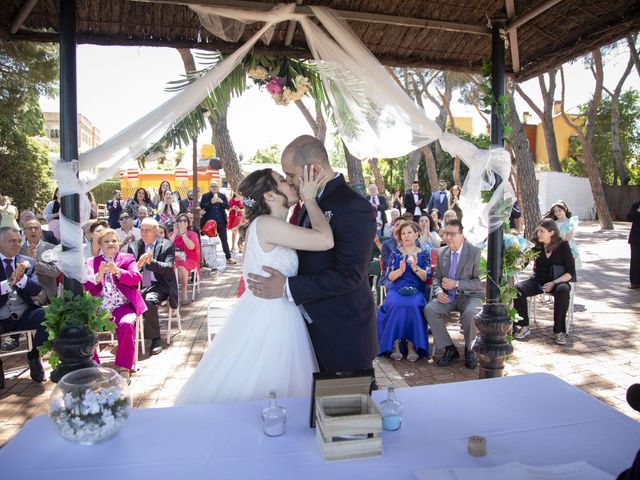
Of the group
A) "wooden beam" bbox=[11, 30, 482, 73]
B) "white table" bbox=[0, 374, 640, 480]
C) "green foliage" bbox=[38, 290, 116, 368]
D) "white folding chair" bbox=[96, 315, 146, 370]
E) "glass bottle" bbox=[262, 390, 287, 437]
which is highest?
"wooden beam" bbox=[11, 30, 482, 73]

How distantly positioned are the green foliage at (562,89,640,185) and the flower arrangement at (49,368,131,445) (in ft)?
90.8

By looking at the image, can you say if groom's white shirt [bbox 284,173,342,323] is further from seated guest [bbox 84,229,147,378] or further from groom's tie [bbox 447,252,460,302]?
groom's tie [bbox 447,252,460,302]

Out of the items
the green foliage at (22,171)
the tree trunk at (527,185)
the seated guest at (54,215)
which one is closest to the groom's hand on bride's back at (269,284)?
the seated guest at (54,215)

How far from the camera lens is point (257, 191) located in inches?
99.8

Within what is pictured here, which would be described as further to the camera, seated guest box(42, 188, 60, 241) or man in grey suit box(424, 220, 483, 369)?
seated guest box(42, 188, 60, 241)

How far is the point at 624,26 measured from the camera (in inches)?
132

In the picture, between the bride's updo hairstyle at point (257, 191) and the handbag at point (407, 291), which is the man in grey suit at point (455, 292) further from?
the bride's updo hairstyle at point (257, 191)

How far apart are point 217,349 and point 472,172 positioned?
208cm

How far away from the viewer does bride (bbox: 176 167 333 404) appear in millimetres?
2340

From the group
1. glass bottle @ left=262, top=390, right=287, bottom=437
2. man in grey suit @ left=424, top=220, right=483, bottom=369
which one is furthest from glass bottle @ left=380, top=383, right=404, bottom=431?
man in grey suit @ left=424, top=220, right=483, bottom=369

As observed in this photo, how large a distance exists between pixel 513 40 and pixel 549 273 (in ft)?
10.3

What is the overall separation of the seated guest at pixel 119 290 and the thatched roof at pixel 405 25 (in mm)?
2112

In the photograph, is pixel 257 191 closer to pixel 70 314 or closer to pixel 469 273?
pixel 70 314

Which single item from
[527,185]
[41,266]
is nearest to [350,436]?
[41,266]
